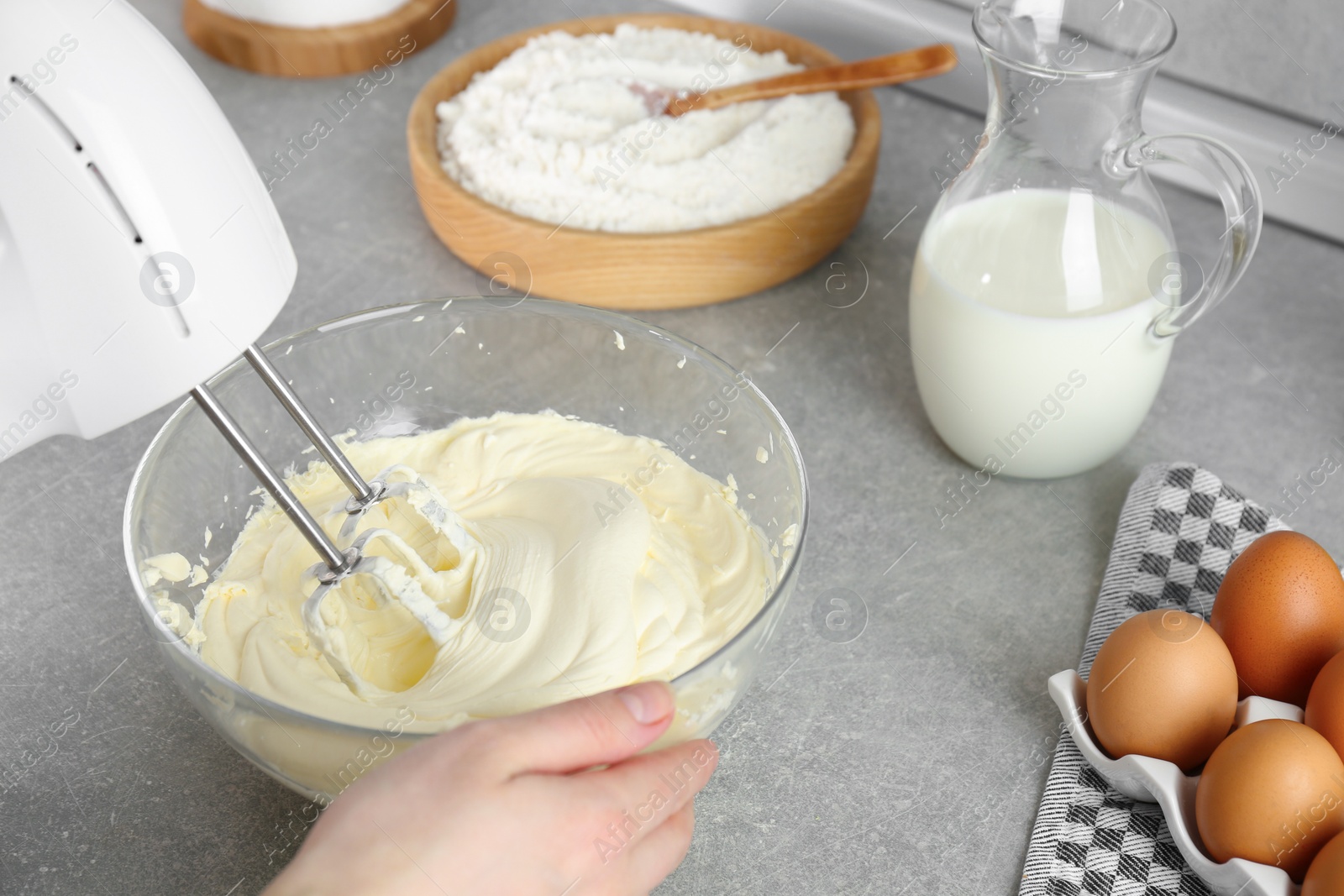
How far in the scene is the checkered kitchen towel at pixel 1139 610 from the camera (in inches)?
27.2

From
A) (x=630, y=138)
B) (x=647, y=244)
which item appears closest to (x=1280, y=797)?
(x=647, y=244)

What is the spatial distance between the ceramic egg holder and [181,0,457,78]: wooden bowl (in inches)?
46.6

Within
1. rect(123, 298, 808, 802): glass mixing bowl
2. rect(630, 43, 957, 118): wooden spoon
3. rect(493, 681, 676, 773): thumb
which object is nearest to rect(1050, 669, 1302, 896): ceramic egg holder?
rect(123, 298, 808, 802): glass mixing bowl

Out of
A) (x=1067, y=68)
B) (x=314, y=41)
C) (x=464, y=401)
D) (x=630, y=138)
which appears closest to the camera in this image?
(x=1067, y=68)

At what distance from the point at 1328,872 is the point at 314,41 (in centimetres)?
139

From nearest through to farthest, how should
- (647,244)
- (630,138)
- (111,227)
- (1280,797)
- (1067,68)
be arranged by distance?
(111,227) < (1280,797) < (1067,68) < (647,244) < (630,138)

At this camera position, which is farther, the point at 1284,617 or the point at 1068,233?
the point at 1068,233

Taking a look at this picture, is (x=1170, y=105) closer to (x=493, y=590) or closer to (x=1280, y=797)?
(x=1280, y=797)

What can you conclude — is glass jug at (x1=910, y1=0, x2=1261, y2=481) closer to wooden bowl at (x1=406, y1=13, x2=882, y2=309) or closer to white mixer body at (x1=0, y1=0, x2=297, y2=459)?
wooden bowl at (x1=406, y1=13, x2=882, y2=309)

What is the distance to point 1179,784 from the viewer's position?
69 cm

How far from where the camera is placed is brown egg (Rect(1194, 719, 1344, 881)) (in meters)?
0.63

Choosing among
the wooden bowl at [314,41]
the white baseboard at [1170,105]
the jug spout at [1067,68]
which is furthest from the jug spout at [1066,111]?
the wooden bowl at [314,41]

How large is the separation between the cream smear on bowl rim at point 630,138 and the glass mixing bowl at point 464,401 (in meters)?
0.26

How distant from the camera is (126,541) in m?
0.69
